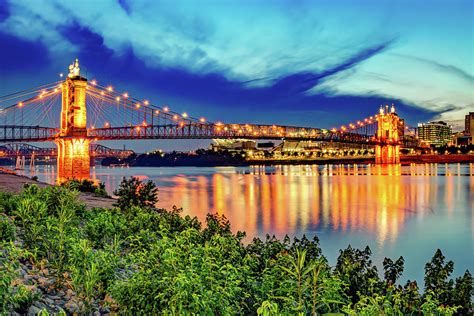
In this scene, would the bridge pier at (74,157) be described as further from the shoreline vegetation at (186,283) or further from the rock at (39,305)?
the rock at (39,305)

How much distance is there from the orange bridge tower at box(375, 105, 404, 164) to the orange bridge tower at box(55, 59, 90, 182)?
96.2m

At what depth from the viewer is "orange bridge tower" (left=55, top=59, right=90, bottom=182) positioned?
194 ft

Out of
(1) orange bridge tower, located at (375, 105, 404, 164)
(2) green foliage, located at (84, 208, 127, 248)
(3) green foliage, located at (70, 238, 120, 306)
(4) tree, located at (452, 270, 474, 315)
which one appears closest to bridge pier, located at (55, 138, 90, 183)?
(2) green foliage, located at (84, 208, 127, 248)

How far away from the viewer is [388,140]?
139 metres

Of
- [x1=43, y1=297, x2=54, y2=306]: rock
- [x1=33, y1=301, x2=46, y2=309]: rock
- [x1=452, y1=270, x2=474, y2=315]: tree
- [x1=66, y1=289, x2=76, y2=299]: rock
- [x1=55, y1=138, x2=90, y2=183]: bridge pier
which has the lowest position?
[x1=452, y1=270, x2=474, y2=315]: tree

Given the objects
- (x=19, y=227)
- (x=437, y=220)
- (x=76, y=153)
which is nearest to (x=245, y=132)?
(x=76, y=153)

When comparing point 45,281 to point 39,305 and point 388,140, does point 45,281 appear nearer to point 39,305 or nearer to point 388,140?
point 39,305

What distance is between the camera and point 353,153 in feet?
607

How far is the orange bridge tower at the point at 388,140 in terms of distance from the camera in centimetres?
13725

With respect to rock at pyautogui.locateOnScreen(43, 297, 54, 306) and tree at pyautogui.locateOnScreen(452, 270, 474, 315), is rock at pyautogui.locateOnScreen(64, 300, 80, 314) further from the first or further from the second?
tree at pyautogui.locateOnScreen(452, 270, 474, 315)

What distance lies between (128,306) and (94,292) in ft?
3.44

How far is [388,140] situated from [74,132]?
344 ft

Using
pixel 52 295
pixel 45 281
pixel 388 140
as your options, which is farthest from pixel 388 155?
pixel 52 295

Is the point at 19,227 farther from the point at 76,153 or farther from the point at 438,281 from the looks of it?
the point at 76,153
